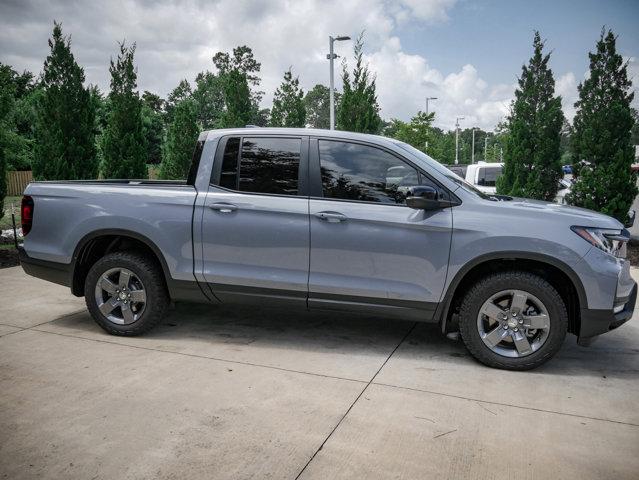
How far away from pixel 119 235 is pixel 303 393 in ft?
7.52

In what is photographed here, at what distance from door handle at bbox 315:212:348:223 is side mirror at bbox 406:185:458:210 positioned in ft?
1.71

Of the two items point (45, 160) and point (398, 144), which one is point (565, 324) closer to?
point (398, 144)

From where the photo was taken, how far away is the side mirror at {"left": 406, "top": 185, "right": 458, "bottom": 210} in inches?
156

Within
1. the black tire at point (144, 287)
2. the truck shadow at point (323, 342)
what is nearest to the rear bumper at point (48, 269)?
the black tire at point (144, 287)

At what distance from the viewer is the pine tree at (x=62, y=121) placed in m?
11.0

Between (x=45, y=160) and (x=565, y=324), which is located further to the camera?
(x=45, y=160)

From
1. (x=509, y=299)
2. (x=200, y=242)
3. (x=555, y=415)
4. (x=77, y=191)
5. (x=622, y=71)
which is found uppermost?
(x=622, y=71)

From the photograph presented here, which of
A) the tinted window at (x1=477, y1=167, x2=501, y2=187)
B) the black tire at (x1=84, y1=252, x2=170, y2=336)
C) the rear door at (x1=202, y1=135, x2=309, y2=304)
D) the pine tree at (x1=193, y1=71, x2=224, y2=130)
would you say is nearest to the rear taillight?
the black tire at (x1=84, y1=252, x2=170, y2=336)

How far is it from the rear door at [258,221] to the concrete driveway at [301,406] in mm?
601

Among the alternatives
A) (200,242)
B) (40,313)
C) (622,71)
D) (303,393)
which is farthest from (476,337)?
(622,71)

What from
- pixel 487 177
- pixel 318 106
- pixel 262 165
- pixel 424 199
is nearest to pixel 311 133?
pixel 262 165

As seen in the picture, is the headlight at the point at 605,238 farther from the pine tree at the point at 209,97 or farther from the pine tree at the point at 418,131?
the pine tree at the point at 209,97

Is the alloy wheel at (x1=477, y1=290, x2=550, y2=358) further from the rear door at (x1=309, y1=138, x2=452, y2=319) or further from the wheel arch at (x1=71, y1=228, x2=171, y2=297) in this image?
the wheel arch at (x1=71, y1=228, x2=171, y2=297)

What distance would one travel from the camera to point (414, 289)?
416cm
